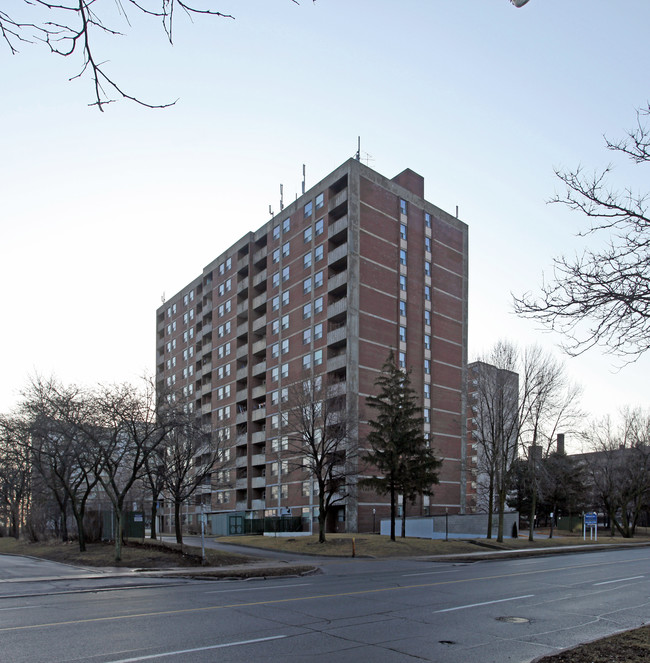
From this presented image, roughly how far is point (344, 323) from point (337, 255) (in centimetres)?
A: 678

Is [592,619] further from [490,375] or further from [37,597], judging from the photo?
[490,375]

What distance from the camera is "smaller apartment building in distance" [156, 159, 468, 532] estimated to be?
58969 millimetres

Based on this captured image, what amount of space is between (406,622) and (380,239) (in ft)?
171

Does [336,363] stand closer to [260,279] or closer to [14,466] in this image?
[260,279]

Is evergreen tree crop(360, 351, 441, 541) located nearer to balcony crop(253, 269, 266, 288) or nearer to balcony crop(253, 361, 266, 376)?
balcony crop(253, 361, 266, 376)

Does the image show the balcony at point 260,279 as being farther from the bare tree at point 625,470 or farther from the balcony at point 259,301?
the bare tree at point 625,470

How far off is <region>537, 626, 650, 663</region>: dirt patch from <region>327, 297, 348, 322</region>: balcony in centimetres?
4954

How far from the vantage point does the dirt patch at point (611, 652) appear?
8.05 metres

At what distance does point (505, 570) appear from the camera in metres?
24.2

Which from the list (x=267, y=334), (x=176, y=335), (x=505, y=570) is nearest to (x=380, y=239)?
(x=267, y=334)

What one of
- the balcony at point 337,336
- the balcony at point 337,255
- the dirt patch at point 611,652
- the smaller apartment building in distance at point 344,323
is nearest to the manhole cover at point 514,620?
the dirt patch at point 611,652

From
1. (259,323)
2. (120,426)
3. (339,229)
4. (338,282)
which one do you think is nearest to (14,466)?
(120,426)

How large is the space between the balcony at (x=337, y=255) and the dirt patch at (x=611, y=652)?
51.7m

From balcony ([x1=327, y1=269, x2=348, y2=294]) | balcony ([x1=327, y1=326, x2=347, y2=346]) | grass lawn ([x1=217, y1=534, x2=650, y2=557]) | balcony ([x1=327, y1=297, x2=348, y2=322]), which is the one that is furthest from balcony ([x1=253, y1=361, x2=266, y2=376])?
grass lawn ([x1=217, y1=534, x2=650, y2=557])
